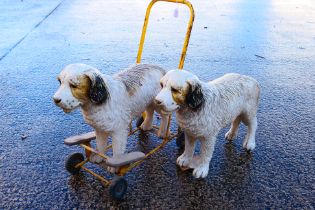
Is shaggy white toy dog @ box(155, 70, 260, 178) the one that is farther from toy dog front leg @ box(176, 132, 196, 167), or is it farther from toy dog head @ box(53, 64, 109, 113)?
toy dog head @ box(53, 64, 109, 113)

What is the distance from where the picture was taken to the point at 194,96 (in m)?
2.56

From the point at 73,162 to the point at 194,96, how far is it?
123cm

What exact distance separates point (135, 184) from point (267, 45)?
517 cm

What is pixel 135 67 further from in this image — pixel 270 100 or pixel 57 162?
pixel 270 100

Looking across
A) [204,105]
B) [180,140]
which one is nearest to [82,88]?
[204,105]

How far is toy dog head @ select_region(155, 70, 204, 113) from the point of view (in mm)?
2492

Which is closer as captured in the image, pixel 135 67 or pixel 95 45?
pixel 135 67

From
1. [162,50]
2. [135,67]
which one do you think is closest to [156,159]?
[135,67]

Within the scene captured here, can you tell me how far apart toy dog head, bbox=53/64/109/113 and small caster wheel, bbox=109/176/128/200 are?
0.64 m

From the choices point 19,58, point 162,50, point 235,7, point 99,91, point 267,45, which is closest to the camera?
point 99,91

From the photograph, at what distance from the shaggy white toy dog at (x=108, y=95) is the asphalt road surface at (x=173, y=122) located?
0.51 metres

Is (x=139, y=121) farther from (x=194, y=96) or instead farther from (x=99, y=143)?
(x=194, y=96)

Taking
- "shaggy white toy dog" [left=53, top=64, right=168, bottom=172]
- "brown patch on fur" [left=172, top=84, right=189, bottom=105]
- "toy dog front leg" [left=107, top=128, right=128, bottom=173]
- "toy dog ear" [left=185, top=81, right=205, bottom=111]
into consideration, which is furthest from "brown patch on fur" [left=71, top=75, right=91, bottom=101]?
"toy dog ear" [left=185, top=81, right=205, bottom=111]

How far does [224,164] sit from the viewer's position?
10.6 feet
